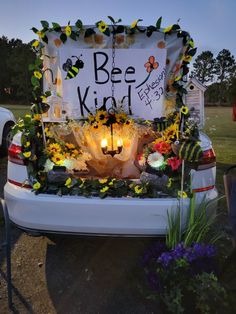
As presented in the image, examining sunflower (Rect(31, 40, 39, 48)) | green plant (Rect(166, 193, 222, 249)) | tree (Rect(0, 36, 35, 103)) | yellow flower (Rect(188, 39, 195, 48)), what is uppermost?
tree (Rect(0, 36, 35, 103))

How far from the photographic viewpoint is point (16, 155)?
309 centimetres

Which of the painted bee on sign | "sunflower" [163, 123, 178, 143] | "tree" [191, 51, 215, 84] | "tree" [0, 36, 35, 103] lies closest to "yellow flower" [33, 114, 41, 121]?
the painted bee on sign

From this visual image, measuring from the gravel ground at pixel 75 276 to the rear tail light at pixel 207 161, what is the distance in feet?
3.37

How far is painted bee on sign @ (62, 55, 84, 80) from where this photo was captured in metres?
3.36

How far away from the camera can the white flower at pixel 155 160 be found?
3.22 m

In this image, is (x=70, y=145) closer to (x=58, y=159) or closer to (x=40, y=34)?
(x=58, y=159)

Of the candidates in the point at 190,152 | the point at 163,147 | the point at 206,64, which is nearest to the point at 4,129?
the point at 163,147

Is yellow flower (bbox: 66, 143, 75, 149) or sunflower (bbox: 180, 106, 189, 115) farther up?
sunflower (bbox: 180, 106, 189, 115)

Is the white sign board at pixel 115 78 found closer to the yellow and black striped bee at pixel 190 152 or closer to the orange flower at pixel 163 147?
the orange flower at pixel 163 147

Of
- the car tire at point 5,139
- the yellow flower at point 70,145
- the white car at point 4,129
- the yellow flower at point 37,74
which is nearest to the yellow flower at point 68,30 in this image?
the yellow flower at point 37,74

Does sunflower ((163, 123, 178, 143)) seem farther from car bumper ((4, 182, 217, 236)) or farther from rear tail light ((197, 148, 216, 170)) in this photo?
car bumper ((4, 182, 217, 236))

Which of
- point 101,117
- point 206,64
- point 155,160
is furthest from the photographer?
point 206,64

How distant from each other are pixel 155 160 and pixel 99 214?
77 cm

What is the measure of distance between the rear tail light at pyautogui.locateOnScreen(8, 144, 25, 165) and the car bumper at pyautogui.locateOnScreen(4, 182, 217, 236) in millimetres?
318
